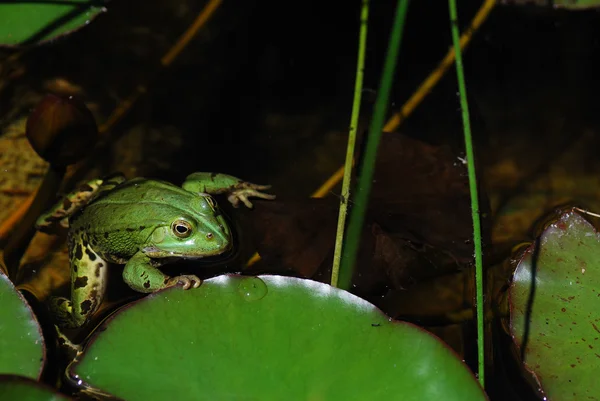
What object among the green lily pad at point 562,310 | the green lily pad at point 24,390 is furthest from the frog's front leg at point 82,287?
the green lily pad at point 562,310

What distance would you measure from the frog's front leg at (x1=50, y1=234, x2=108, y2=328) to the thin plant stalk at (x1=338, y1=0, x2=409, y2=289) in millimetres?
1233

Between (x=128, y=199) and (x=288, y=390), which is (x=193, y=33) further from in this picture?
(x=288, y=390)

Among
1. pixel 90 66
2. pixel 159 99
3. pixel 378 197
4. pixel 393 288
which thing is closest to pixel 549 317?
pixel 393 288

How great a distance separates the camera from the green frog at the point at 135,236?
280 cm

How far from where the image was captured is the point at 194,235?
2850mm

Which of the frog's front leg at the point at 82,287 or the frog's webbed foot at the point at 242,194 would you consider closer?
the frog's front leg at the point at 82,287

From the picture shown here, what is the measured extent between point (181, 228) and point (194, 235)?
71 millimetres

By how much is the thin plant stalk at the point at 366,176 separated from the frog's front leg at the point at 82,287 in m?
1.23

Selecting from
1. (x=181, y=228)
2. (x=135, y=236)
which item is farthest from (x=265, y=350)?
(x=135, y=236)

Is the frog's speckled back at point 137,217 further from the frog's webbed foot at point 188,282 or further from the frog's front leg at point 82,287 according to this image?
the frog's webbed foot at point 188,282

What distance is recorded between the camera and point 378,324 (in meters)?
2.19

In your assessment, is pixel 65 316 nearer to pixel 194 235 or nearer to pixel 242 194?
pixel 194 235

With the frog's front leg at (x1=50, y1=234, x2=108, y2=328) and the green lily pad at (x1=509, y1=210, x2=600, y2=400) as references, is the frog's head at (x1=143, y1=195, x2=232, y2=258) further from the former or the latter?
the green lily pad at (x1=509, y1=210, x2=600, y2=400)

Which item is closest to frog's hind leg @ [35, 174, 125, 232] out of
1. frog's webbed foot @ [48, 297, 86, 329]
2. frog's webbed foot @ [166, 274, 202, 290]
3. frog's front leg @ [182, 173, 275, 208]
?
frog's front leg @ [182, 173, 275, 208]
